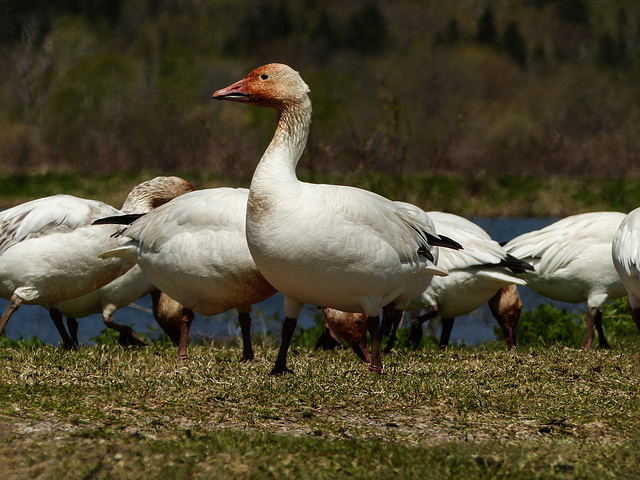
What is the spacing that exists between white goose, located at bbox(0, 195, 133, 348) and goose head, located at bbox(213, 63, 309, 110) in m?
1.81

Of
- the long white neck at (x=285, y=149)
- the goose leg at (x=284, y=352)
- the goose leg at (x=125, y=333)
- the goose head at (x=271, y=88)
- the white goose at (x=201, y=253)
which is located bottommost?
the goose leg at (x=125, y=333)

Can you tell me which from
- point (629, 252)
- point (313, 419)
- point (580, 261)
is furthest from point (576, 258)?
point (313, 419)

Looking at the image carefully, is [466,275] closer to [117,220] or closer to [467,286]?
[467,286]

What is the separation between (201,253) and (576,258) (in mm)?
3771

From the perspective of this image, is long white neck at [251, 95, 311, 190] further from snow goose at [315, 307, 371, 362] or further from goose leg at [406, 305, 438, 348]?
goose leg at [406, 305, 438, 348]

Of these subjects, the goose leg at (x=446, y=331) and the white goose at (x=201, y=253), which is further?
the goose leg at (x=446, y=331)

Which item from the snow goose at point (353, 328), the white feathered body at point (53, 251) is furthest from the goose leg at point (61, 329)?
the snow goose at point (353, 328)

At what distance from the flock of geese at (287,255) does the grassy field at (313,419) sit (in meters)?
0.54

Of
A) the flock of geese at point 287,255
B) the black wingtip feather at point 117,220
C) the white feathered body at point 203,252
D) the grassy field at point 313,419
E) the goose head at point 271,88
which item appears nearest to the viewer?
the grassy field at point 313,419

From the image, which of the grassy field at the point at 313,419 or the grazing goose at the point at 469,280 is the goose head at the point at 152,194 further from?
the grazing goose at the point at 469,280

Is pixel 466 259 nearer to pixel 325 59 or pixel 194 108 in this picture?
pixel 194 108

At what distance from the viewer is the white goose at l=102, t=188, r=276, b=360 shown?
586cm

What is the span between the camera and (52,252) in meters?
6.48

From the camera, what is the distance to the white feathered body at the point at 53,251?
648cm
